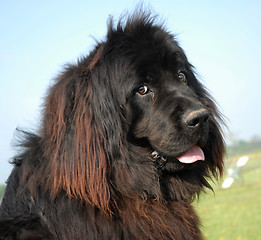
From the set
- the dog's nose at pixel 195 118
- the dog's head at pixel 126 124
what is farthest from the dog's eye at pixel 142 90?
the dog's nose at pixel 195 118

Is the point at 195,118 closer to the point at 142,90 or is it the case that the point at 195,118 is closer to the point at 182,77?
the point at 142,90

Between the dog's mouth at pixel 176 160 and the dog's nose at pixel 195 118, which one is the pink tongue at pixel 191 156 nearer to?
the dog's mouth at pixel 176 160

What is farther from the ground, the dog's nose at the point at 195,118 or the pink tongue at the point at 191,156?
the dog's nose at the point at 195,118

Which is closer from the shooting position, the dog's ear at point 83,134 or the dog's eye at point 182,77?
the dog's ear at point 83,134

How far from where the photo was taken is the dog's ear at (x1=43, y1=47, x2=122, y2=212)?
8.86 feet

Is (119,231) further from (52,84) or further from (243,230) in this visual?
(243,230)

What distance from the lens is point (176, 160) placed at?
2977mm

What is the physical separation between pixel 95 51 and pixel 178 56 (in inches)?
35.4

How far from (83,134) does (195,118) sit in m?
1.03

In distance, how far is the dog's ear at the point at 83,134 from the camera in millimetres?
2699

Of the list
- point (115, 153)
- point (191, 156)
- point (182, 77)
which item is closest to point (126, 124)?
point (115, 153)

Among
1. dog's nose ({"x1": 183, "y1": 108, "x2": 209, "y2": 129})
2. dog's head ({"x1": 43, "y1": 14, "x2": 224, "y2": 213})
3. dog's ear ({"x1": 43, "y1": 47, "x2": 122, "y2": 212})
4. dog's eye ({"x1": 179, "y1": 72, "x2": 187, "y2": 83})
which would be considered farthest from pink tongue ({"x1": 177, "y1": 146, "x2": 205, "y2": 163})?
dog's eye ({"x1": 179, "y1": 72, "x2": 187, "y2": 83})

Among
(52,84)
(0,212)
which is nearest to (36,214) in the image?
(0,212)

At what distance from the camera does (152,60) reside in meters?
3.03
